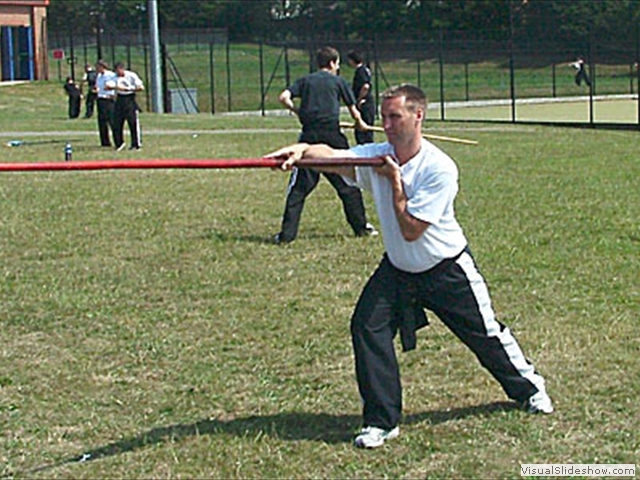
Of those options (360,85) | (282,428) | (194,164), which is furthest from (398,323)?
(360,85)

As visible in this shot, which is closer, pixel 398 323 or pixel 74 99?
pixel 398 323

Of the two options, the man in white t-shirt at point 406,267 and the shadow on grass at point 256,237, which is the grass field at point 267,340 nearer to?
the shadow on grass at point 256,237

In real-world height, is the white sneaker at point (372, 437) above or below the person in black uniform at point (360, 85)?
below

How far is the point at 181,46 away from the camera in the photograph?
7694 centimetres

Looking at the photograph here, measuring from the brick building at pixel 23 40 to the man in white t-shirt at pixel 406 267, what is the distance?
5103cm

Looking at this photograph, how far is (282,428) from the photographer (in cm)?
619

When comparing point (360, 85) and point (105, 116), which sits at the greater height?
point (360, 85)

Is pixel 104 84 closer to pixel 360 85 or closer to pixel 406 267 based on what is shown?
pixel 360 85

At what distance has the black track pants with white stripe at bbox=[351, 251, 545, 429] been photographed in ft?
19.2

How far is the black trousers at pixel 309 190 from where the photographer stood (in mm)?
11742

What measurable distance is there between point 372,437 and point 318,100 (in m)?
6.33

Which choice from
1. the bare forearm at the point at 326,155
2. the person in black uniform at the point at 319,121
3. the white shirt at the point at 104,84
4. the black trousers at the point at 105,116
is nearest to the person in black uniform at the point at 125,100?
the white shirt at the point at 104,84

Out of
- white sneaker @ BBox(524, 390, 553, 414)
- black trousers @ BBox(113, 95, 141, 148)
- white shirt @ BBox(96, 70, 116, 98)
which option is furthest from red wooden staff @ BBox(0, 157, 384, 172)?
white shirt @ BBox(96, 70, 116, 98)

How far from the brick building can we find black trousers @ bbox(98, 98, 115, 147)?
106 feet
